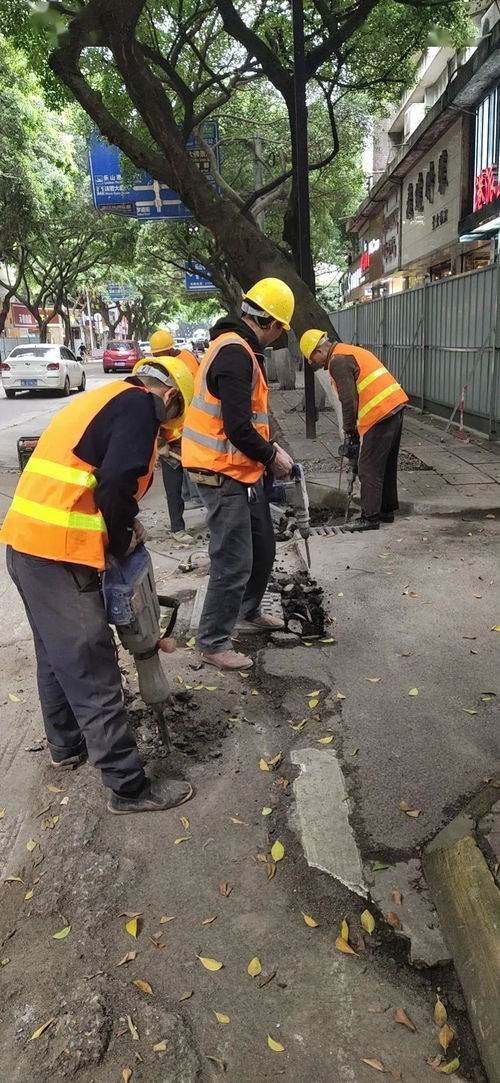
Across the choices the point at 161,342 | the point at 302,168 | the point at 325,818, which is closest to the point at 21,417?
the point at 302,168

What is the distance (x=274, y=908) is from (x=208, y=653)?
1820mm

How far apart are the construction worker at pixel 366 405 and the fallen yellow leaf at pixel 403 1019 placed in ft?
15.8

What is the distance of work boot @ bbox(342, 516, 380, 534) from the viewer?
6.84 m

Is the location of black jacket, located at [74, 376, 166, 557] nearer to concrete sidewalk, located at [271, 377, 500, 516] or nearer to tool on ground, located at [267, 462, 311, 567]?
tool on ground, located at [267, 462, 311, 567]

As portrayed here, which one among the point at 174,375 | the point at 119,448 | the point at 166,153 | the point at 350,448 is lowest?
the point at 350,448

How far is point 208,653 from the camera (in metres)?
4.13

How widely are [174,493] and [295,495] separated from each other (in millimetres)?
2596

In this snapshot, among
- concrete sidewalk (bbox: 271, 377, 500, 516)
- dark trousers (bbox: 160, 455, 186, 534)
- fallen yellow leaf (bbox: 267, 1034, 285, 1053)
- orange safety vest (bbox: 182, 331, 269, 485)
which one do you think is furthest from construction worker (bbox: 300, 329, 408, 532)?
fallen yellow leaf (bbox: 267, 1034, 285, 1053)

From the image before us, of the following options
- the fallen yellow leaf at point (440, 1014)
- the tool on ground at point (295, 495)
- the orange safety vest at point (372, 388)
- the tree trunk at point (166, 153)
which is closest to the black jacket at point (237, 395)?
the tool on ground at point (295, 495)

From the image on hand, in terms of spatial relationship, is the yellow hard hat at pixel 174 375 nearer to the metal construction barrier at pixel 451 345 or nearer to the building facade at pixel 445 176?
the metal construction barrier at pixel 451 345

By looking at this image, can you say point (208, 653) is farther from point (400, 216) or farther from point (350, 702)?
point (400, 216)

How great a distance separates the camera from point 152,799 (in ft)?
9.59

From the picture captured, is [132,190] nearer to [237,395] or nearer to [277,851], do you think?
[237,395]

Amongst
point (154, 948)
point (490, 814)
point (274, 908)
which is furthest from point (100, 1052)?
point (490, 814)
